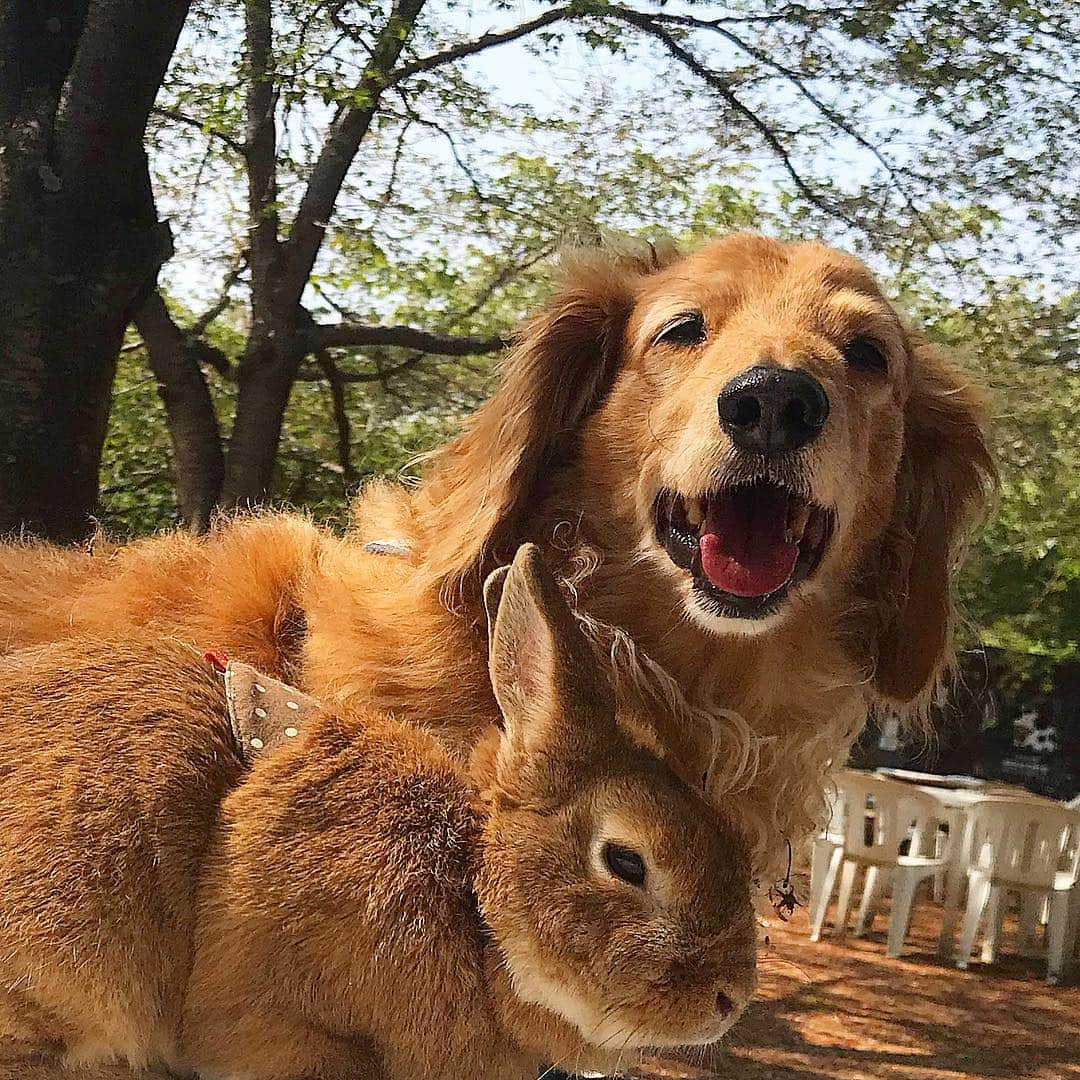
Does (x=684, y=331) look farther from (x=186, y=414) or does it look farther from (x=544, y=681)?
(x=186, y=414)

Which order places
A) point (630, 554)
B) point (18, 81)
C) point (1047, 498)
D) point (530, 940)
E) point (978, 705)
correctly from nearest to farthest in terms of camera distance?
point (530, 940), point (630, 554), point (18, 81), point (1047, 498), point (978, 705)

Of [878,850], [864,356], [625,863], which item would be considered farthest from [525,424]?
[878,850]

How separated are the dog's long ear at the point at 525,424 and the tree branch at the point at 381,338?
1.16 meters

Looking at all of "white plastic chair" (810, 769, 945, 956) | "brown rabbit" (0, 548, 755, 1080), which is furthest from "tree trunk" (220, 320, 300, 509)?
"white plastic chair" (810, 769, 945, 956)

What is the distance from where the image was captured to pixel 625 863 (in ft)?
1.61

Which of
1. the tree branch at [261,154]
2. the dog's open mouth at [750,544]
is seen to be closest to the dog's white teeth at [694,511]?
the dog's open mouth at [750,544]

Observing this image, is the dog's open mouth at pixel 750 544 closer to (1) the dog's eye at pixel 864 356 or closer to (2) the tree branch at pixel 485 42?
(1) the dog's eye at pixel 864 356

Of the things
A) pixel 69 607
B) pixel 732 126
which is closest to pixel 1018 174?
pixel 732 126

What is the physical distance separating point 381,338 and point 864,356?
1.56 m

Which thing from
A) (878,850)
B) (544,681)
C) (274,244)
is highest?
(274,244)

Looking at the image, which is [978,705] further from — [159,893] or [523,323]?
[159,893]

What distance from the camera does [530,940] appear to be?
49cm

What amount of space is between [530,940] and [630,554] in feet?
1.09

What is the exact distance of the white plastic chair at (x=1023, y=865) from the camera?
12.6 feet
